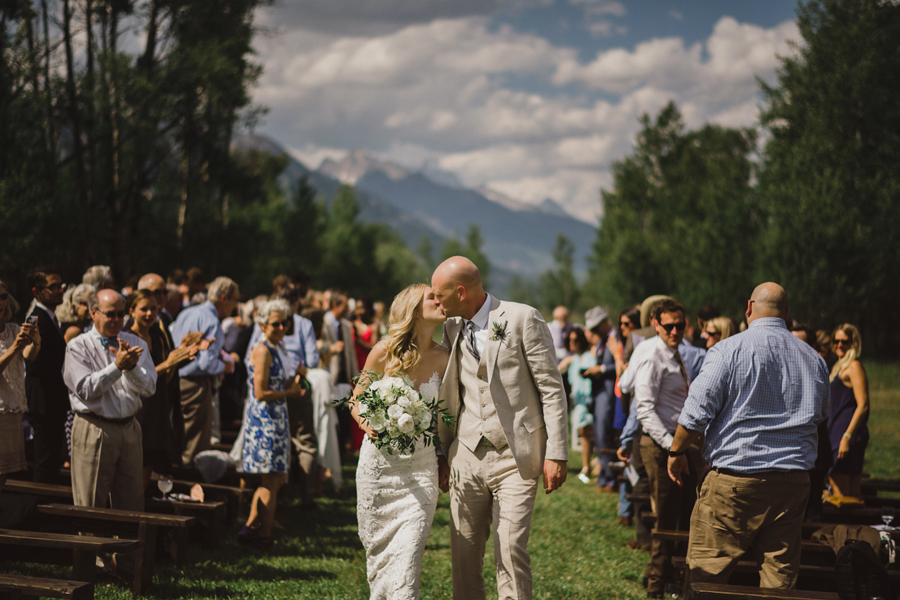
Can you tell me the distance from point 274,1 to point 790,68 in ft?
74.0

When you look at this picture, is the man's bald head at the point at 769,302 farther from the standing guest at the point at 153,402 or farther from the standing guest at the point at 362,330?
the standing guest at the point at 362,330

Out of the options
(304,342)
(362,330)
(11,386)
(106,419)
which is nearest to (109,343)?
(106,419)

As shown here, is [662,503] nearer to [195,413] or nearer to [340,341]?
[195,413]

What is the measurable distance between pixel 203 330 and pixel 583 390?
5.94 m

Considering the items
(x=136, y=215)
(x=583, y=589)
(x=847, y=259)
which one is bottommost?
(x=583, y=589)

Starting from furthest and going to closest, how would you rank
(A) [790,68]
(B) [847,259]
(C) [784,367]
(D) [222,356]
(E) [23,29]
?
(A) [790,68], (B) [847,259], (E) [23,29], (D) [222,356], (C) [784,367]

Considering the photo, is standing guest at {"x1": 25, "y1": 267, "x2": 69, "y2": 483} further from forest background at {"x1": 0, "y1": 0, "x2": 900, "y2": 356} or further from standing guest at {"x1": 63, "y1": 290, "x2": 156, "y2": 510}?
forest background at {"x1": 0, "y1": 0, "x2": 900, "y2": 356}

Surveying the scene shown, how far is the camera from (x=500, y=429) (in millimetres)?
4492

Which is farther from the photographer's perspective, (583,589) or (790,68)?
(790,68)

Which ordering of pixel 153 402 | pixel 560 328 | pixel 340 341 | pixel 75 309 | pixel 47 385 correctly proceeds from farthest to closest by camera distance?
pixel 560 328
pixel 340 341
pixel 75 309
pixel 153 402
pixel 47 385

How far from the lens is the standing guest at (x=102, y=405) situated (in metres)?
5.74

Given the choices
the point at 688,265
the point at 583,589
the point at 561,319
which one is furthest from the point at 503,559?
the point at 688,265

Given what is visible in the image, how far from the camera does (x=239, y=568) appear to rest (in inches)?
261

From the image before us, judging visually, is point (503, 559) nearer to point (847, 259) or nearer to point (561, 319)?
point (561, 319)
